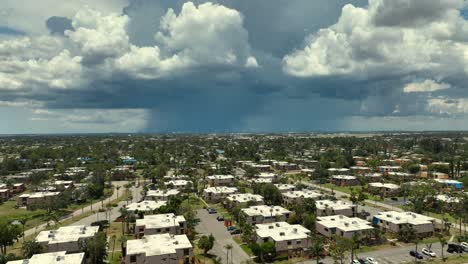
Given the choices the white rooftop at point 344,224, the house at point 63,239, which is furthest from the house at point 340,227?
the house at point 63,239

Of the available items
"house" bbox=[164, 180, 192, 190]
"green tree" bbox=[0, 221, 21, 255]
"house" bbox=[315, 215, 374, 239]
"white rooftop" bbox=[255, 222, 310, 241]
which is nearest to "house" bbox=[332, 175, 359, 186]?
"house" bbox=[164, 180, 192, 190]

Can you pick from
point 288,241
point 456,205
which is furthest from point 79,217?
point 456,205

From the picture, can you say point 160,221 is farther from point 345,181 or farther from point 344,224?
point 345,181

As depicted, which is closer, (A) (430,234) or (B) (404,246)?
(B) (404,246)

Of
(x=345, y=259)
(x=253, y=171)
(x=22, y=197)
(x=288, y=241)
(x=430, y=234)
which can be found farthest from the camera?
(x=253, y=171)

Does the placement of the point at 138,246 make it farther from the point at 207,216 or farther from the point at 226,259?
the point at 207,216

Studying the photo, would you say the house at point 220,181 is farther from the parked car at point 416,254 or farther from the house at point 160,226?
the parked car at point 416,254

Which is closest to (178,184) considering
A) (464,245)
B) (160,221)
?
(160,221)
